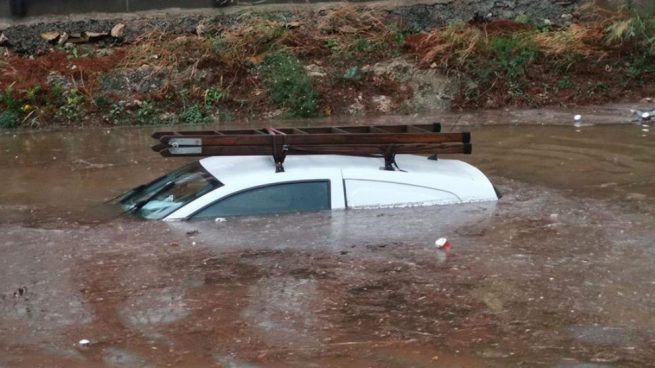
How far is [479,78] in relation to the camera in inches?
719

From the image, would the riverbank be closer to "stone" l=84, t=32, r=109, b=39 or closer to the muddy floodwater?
"stone" l=84, t=32, r=109, b=39

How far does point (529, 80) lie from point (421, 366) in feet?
44.1

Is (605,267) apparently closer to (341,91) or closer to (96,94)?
(341,91)

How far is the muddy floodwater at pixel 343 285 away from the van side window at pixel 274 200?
0.30 feet

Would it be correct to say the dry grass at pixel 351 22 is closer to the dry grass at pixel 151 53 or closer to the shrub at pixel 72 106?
the dry grass at pixel 151 53

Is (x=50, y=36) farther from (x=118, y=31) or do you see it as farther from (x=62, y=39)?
(x=118, y=31)

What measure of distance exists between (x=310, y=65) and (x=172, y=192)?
10402 mm

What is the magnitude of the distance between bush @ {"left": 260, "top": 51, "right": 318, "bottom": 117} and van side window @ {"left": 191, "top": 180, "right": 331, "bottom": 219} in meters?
9.07

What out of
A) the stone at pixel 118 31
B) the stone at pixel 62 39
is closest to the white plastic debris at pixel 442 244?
the stone at pixel 118 31

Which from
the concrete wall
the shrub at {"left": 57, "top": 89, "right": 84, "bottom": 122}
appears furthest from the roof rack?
the concrete wall

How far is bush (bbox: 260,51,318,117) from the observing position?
686 inches

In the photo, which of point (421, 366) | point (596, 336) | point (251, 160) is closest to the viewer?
point (421, 366)

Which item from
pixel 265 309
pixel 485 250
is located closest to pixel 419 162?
pixel 485 250

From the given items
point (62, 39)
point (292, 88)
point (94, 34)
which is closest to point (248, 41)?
point (292, 88)
